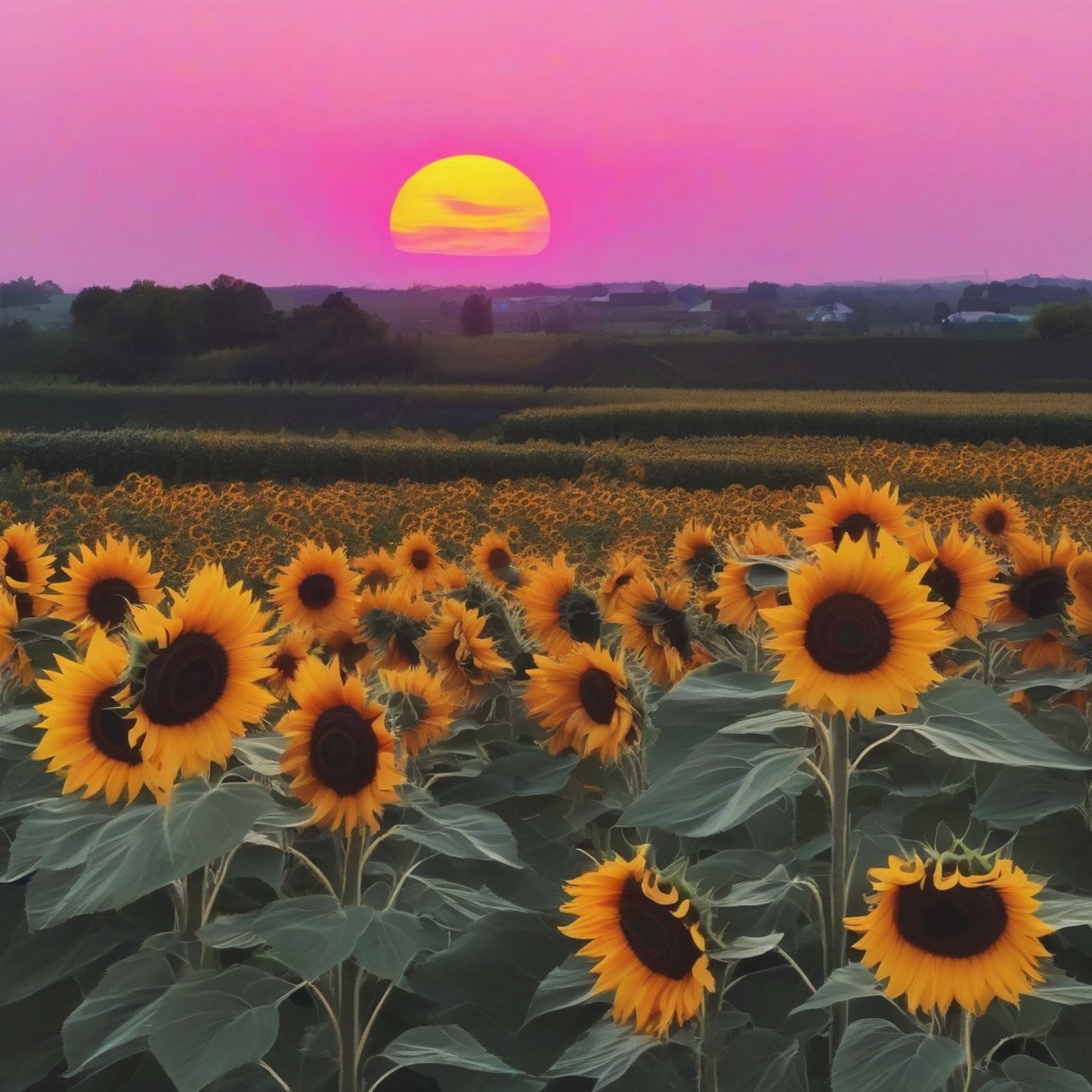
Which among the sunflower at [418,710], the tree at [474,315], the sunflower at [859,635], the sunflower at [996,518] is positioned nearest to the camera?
the sunflower at [859,635]

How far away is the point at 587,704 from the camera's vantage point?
2.60 m

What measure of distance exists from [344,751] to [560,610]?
1297mm

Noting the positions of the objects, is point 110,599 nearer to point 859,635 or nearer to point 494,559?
point 494,559

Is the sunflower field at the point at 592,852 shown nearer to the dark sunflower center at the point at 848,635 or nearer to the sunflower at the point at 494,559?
the dark sunflower center at the point at 848,635

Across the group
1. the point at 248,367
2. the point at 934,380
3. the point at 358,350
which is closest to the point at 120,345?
the point at 248,367

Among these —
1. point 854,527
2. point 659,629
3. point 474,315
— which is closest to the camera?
point 854,527

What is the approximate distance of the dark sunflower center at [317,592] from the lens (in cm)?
382

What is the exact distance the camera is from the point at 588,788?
9.20 ft

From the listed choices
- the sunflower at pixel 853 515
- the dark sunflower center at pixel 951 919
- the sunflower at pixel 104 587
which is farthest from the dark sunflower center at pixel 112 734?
the sunflower at pixel 853 515

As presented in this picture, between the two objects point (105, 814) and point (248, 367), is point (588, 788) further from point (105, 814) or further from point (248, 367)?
point (248, 367)

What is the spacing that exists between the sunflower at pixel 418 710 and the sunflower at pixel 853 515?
86cm

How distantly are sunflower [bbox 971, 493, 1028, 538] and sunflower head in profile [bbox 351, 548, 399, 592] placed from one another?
1.68 m

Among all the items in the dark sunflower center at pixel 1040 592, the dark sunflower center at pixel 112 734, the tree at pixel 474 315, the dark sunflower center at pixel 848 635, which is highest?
the dark sunflower center at pixel 848 635

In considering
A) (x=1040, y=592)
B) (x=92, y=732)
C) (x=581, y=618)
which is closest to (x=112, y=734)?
(x=92, y=732)
